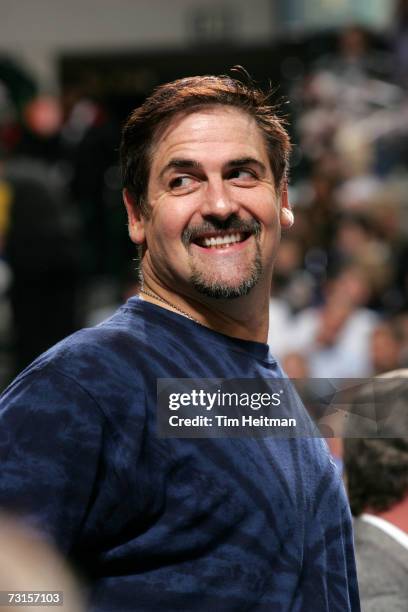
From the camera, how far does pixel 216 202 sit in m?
1.62

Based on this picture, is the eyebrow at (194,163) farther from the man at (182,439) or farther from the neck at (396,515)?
the neck at (396,515)

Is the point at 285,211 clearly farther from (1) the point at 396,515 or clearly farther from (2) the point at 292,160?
(2) the point at 292,160

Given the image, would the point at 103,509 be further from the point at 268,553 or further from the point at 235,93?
the point at 235,93

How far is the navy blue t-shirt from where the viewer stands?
4.56 feet

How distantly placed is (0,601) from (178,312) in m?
0.49

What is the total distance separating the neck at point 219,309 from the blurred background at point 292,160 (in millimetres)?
2527

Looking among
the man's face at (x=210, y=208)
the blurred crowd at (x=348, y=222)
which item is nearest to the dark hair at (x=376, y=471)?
the man's face at (x=210, y=208)

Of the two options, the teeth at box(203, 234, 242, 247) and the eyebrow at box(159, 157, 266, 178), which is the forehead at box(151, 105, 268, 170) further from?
the teeth at box(203, 234, 242, 247)

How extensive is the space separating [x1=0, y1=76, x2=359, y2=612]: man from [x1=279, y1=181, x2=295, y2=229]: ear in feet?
0.06

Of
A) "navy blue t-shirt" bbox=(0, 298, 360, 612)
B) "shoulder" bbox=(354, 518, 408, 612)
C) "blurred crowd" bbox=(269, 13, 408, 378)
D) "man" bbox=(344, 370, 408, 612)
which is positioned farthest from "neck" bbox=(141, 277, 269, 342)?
"blurred crowd" bbox=(269, 13, 408, 378)

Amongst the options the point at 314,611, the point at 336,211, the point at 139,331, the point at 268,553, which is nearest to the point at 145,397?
the point at 139,331

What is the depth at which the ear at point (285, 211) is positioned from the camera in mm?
1825

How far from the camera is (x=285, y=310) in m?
6.51

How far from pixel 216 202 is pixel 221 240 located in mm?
58
